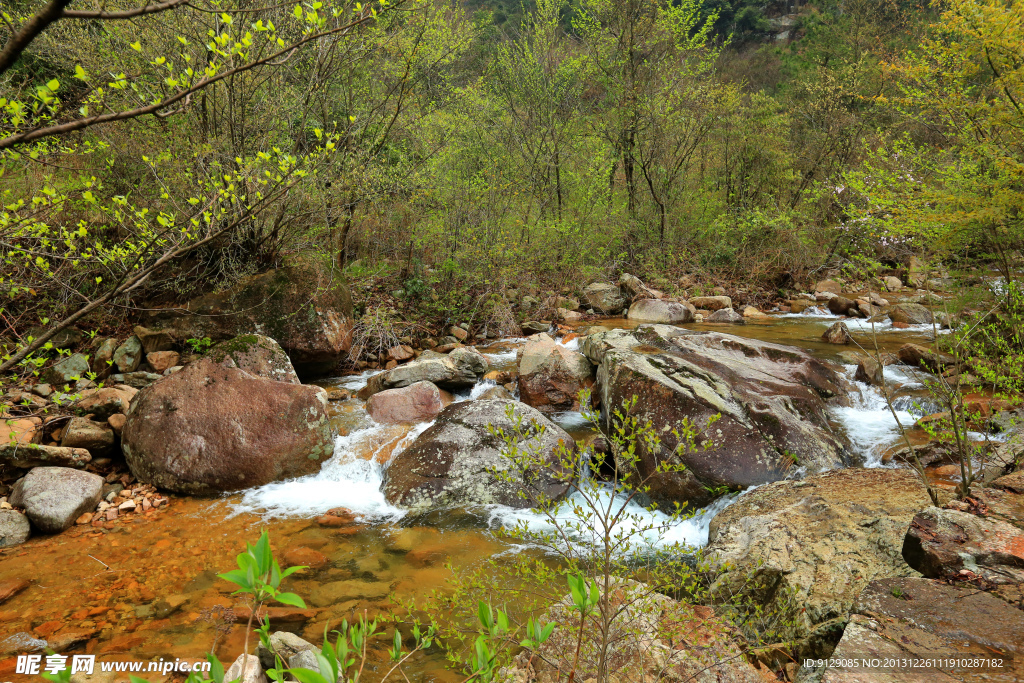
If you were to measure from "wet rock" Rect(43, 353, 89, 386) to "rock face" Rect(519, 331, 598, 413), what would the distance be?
590 centimetres

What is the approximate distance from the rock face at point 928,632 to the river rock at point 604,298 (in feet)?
35.6

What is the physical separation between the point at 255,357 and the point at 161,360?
6.19 ft

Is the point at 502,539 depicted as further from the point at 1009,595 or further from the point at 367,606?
the point at 1009,595

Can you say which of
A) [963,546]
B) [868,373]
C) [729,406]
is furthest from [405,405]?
[868,373]

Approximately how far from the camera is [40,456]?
5.22 m

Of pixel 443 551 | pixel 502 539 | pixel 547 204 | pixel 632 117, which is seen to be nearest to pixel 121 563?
pixel 443 551

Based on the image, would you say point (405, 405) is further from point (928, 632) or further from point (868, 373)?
point (868, 373)

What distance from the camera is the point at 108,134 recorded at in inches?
314

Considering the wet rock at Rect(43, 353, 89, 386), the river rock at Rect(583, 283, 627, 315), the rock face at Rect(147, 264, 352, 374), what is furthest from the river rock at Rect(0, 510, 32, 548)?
the river rock at Rect(583, 283, 627, 315)

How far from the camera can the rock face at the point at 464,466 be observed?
208 inches

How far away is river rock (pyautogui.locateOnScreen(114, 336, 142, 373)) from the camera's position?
7.38 metres

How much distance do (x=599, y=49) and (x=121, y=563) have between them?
15.7 meters

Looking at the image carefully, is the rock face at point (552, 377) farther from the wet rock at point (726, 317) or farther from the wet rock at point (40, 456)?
the wet rock at point (726, 317)

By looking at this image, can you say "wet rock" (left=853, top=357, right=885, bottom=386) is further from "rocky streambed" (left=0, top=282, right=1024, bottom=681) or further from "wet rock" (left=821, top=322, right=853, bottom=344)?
"wet rock" (left=821, top=322, right=853, bottom=344)
